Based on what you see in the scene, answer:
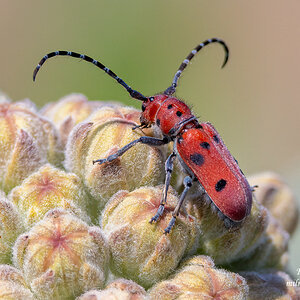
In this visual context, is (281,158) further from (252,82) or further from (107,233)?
(107,233)

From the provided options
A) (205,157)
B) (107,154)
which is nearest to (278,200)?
(205,157)

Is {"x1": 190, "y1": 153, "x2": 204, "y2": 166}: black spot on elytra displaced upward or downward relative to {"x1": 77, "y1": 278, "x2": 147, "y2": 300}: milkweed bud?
upward

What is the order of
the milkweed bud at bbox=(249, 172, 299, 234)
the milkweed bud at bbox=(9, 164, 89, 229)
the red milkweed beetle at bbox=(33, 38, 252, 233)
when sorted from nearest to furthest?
the milkweed bud at bbox=(9, 164, 89, 229) < the red milkweed beetle at bbox=(33, 38, 252, 233) < the milkweed bud at bbox=(249, 172, 299, 234)

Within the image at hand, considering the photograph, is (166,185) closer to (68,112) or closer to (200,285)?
(200,285)

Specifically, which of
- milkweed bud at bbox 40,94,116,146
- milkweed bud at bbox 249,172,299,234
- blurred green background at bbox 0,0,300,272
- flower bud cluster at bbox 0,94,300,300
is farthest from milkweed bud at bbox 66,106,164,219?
blurred green background at bbox 0,0,300,272

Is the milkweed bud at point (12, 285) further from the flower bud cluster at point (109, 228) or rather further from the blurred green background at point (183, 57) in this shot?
the blurred green background at point (183, 57)

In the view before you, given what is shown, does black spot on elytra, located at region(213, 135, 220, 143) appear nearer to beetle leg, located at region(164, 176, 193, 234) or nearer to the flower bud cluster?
the flower bud cluster
